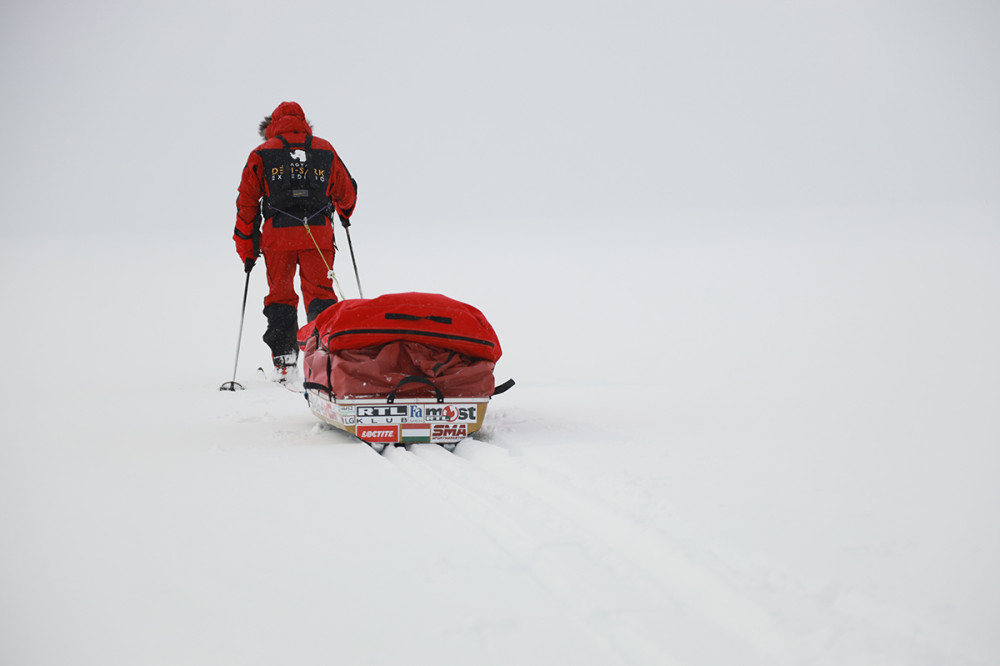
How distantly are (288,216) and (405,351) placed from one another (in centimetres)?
228

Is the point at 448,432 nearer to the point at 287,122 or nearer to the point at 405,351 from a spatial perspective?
the point at 405,351

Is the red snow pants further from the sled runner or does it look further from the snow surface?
the sled runner

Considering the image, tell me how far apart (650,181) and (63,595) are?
3900 cm

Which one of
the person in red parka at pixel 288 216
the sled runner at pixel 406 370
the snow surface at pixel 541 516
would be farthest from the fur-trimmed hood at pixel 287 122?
the sled runner at pixel 406 370

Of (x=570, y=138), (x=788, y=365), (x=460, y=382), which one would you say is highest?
(x=570, y=138)

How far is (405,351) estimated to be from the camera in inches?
133

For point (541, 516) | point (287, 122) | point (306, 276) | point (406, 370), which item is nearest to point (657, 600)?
point (541, 516)

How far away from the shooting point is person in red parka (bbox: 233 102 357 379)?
5180 mm

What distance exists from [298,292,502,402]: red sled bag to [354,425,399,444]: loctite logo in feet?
0.43

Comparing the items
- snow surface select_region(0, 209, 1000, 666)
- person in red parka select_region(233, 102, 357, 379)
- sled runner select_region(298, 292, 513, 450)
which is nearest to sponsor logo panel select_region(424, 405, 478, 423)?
sled runner select_region(298, 292, 513, 450)

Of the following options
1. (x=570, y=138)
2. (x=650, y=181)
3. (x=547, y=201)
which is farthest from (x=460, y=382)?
(x=570, y=138)

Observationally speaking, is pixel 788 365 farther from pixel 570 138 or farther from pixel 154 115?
pixel 154 115

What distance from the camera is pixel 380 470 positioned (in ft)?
9.45

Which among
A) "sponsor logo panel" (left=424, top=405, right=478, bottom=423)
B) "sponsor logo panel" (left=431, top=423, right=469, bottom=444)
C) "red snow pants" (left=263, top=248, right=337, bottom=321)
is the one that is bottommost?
"sponsor logo panel" (left=431, top=423, right=469, bottom=444)
